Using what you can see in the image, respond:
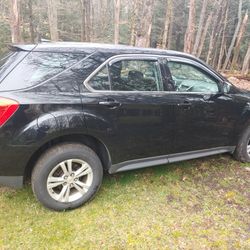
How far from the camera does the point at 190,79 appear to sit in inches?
154

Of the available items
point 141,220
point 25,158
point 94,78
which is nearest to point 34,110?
point 25,158

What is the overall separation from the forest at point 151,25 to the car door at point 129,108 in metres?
13.3

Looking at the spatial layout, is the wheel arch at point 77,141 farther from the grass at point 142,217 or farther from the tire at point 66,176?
the grass at point 142,217

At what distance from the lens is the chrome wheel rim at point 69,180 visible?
2.99 metres

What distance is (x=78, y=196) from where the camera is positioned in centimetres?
317

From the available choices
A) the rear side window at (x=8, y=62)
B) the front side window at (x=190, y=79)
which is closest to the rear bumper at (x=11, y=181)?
the rear side window at (x=8, y=62)

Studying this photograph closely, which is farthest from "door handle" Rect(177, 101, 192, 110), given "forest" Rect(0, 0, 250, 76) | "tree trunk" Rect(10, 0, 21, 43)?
"forest" Rect(0, 0, 250, 76)

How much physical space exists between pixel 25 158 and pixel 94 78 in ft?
3.68

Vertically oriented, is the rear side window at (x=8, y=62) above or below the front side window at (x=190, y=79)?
above

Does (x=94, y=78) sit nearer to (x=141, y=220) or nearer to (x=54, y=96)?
(x=54, y=96)

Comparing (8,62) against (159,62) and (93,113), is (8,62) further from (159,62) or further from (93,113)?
(159,62)

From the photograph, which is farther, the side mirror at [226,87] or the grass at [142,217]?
the side mirror at [226,87]

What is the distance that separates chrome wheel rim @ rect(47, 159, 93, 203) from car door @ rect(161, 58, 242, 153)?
132 centimetres

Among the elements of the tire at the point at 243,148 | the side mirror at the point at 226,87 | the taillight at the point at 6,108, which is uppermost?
the taillight at the point at 6,108
